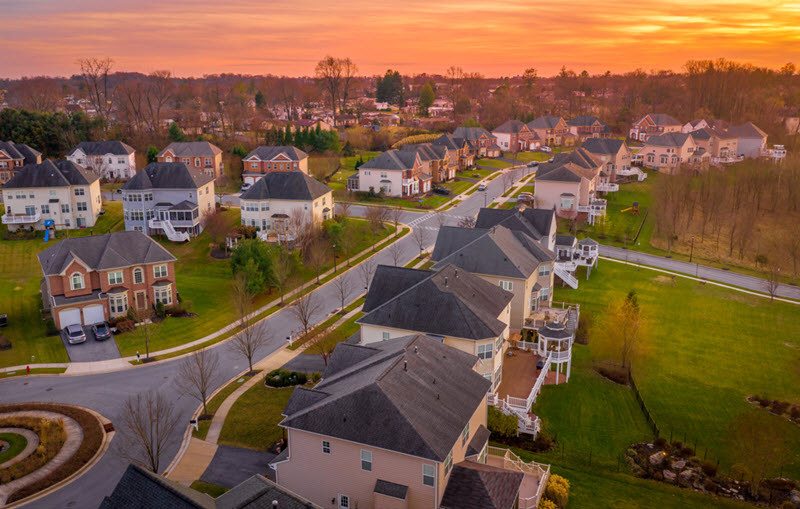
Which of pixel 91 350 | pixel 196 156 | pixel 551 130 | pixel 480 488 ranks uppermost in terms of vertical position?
pixel 551 130

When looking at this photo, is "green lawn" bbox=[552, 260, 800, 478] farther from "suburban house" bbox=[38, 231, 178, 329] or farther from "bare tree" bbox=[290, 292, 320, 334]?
"suburban house" bbox=[38, 231, 178, 329]

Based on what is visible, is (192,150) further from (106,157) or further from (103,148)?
(103,148)

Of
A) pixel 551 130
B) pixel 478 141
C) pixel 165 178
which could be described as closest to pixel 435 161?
pixel 478 141

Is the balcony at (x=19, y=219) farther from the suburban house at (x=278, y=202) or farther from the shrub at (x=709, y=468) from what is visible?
the shrub at (x=709, y=468)

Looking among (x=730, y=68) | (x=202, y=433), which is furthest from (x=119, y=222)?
(x=730, y=68)

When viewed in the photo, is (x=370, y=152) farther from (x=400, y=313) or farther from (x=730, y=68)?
(x=730, y=68)

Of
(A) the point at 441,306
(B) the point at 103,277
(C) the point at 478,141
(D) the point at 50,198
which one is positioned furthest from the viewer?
(C) the point at 478,141

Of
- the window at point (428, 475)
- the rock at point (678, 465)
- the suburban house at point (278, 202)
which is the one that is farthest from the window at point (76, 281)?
the rock at point (678, 465)
